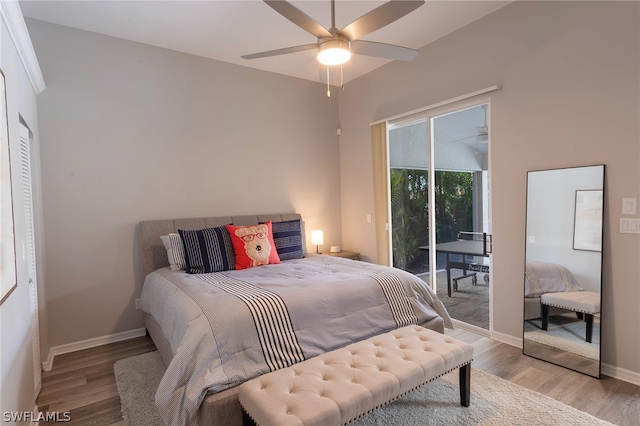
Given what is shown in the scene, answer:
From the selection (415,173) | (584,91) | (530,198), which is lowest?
(530,198)

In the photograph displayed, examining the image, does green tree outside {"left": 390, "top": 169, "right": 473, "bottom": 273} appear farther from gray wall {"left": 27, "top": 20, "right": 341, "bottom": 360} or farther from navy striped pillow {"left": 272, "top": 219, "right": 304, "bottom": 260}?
gray wall {"left": 27, "top": 20, "right": 341, "bottom": 360}

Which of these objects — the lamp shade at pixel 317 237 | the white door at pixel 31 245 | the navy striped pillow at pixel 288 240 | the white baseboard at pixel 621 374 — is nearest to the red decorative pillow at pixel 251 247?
the navy striped pillow at pixel 288 240

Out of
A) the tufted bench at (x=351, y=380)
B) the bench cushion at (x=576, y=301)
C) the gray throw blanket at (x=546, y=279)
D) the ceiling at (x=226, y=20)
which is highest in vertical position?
the ceiling at (x=226, y=20)

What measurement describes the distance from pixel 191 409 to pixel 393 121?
142 inches

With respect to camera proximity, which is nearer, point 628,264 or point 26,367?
point 26,367

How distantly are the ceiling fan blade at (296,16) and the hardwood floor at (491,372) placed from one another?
265 cm

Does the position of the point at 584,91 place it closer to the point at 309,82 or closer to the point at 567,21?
the point at 567,21

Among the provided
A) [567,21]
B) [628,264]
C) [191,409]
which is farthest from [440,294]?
[191,409]

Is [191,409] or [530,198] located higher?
[530,198]

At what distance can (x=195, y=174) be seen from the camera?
3855 mm

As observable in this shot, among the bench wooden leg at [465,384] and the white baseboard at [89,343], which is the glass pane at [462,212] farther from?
the white baseboard at [89,343]

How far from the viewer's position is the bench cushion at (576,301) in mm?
2574

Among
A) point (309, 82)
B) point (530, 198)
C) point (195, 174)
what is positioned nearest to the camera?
point (530, 198)

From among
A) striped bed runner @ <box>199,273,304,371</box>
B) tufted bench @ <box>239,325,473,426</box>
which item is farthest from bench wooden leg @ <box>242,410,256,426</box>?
striped bed runner @ <box>199,273,304,371</box>
